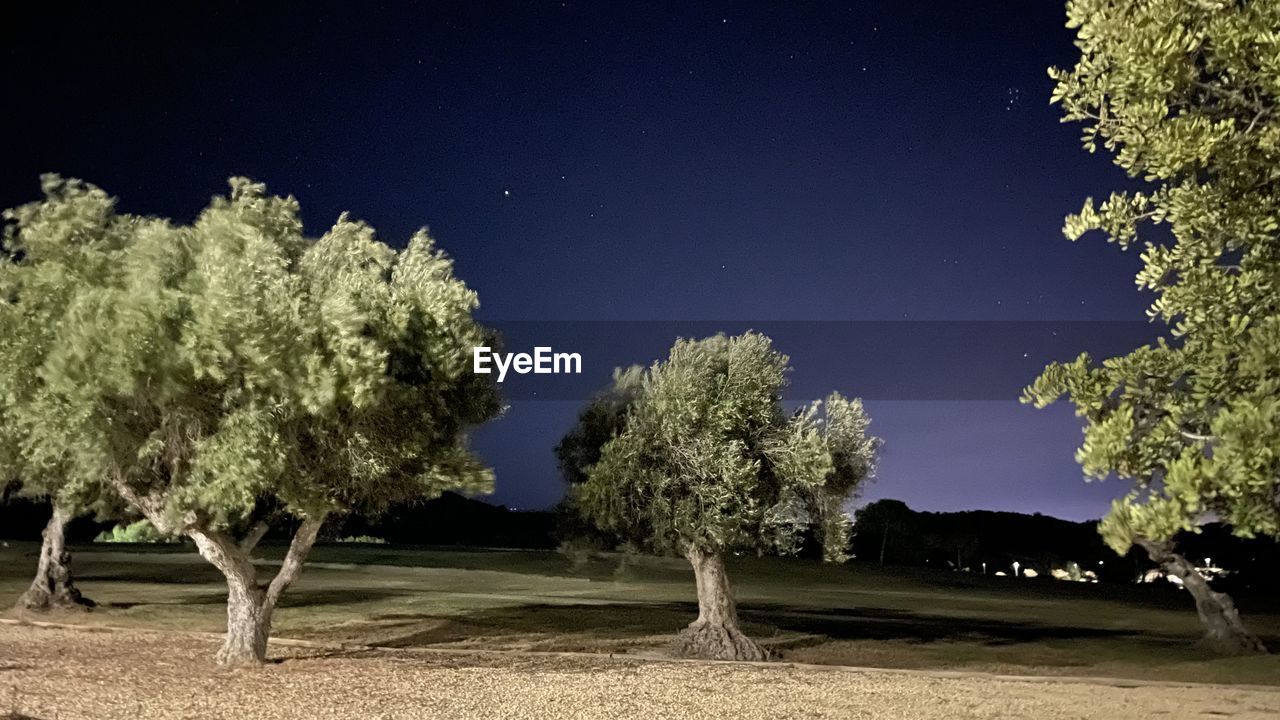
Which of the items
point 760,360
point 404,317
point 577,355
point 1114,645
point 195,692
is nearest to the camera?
point 195,692

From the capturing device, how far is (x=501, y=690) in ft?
52.1

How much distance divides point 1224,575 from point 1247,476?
6732 centimetres

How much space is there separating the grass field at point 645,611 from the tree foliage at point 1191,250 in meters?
15.1

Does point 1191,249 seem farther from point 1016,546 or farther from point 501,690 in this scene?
point 1016,546

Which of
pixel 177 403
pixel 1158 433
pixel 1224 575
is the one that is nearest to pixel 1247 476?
pixel 1158 433

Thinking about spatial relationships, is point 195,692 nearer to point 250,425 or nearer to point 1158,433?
point 250,425

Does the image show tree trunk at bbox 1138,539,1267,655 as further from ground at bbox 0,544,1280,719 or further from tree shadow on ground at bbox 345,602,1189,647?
tree shadow on ground at bbox 345,602,1189,647

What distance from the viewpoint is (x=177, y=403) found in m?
16.2

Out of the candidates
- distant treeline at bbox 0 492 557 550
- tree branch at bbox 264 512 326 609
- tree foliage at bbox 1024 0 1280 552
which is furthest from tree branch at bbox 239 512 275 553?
distant treeline at bbox 0 492 557 550

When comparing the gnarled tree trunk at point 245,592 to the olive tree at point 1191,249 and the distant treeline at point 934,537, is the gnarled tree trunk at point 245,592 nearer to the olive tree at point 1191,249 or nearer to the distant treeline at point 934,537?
the olive tree at point 1191,249

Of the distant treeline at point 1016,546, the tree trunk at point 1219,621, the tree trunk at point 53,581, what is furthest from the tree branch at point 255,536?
the distant treeline at point 1016,546

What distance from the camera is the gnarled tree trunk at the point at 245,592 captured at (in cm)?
1769

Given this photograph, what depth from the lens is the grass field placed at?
24172mm

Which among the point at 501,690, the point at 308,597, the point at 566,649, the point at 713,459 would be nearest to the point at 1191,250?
the point at 501,690
